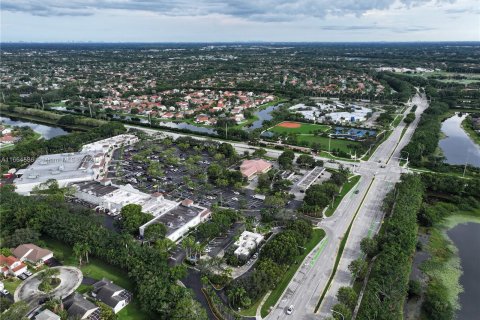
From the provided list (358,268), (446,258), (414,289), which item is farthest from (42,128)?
(446,258)

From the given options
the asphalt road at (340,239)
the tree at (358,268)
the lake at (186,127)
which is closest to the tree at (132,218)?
the asphalt road at (340,239)

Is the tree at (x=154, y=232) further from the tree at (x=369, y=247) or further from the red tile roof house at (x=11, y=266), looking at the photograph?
the tree at (x=369, y=247)

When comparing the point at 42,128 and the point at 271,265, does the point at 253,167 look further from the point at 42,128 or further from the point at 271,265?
the point at 42,128

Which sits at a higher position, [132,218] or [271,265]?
[132,218]

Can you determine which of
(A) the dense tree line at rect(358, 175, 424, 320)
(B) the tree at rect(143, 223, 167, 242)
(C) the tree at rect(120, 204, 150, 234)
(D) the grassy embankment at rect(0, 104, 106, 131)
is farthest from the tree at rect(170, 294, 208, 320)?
(D) the grassy embankment at rect(0, 104, 106, 131)

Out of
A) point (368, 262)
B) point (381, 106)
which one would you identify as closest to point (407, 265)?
point (368, 262)

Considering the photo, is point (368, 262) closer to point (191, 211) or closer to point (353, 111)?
point (191, 211)
